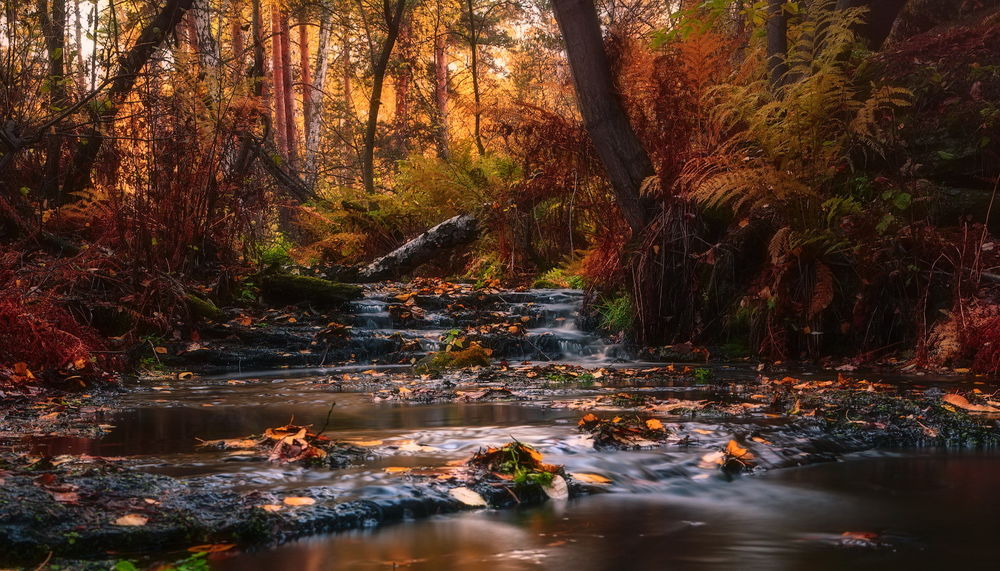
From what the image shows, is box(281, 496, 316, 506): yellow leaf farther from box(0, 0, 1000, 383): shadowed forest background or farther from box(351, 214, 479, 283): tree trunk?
box(351, 214, 479, 283): tree trunk

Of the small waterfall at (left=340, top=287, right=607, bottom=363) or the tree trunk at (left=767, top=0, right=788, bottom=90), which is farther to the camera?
the tree trunk at (left=767, top=0, right=788, bottom=90)

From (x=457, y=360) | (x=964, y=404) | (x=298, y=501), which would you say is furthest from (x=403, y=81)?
(x=298, y=501)

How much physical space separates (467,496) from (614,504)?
447mm

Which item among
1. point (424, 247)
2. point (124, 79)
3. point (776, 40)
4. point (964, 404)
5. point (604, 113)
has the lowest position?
point (964, 404)

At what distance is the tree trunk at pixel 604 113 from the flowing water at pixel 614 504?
3.80 metres

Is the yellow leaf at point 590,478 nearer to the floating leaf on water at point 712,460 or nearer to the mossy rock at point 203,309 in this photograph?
the floating leaf on water at point 712,460

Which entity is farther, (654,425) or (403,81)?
(403,81)

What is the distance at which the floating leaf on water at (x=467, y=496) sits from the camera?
7.78ft

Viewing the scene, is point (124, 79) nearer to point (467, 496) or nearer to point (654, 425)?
point (654, 425)

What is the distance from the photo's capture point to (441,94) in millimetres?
22266

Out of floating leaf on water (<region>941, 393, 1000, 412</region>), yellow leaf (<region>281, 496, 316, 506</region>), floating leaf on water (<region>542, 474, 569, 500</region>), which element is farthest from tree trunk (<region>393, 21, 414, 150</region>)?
yellow leaf (<region>281, 496, 316, 506</region>)

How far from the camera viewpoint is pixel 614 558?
6.40 feet

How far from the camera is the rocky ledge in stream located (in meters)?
1.95

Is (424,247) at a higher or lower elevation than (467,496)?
higher
